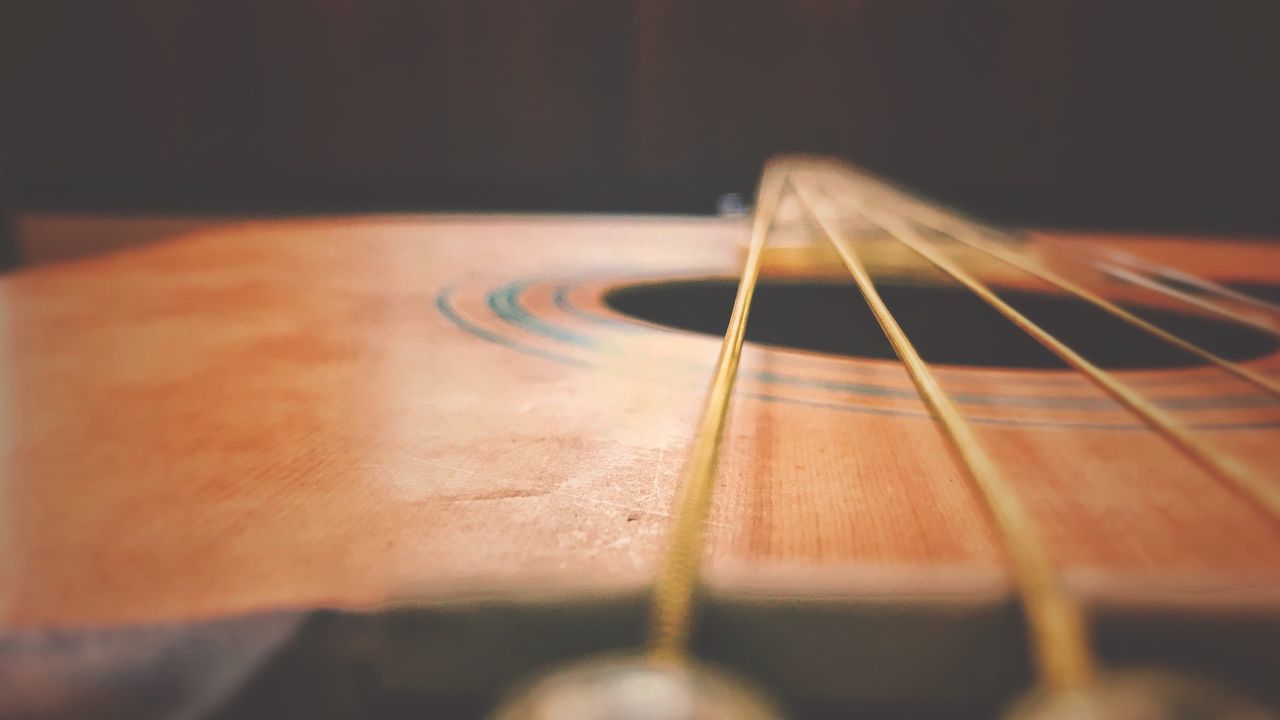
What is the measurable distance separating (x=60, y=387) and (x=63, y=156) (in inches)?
134

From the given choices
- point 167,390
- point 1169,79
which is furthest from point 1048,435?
point 1169,79

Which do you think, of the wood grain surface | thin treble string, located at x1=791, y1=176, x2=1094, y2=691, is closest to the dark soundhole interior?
the wood grain surface

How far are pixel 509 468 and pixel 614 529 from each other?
115 mm

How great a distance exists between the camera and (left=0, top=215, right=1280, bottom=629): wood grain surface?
0.41 meters

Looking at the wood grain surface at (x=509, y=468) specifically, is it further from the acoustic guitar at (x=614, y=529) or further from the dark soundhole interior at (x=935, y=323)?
the dark soundhole interior at (x=935, y=323)

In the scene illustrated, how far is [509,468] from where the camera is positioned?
559 mm

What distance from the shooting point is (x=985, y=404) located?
738mm

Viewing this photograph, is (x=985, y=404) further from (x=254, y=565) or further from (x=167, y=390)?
(x=167, y=390)

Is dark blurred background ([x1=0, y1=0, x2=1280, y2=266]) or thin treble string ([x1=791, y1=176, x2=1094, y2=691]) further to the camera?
dark blurred background ([x1=0, y1=0, x2=1280, y2=266])

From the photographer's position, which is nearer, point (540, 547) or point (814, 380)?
point (540, 547)

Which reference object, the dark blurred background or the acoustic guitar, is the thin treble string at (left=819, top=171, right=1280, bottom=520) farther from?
the dark blurred background

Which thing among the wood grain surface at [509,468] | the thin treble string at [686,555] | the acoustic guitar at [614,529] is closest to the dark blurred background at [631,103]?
the wood grain surface at [509,468]

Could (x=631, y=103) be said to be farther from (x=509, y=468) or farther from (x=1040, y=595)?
(x=1040, y=595)

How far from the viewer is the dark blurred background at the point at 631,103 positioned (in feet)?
11.1
